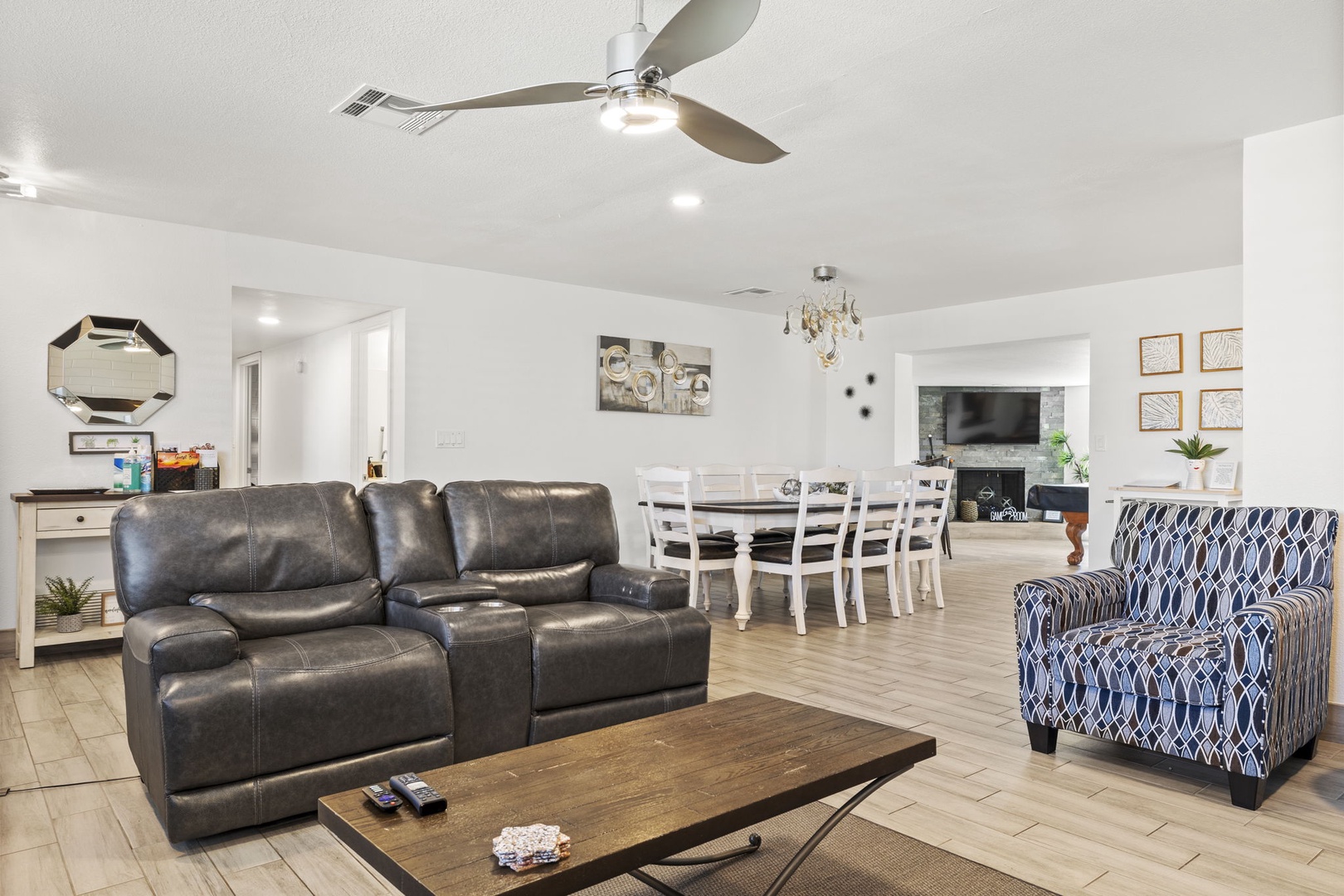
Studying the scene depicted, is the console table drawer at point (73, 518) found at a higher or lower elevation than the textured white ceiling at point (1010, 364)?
lower

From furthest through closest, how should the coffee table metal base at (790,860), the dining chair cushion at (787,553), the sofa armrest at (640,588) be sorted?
the dining chair cushion at (787,553)
the sofa armrest at (640,588)
the coffee table metal base at (790,860)

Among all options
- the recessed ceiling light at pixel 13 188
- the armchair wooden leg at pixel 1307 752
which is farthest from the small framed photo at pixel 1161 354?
the recessed ceiling light at pixel 13 188

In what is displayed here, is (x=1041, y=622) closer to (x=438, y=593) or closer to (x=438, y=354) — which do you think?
(x=438, y=593)

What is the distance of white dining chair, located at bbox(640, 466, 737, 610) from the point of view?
540 centimetres

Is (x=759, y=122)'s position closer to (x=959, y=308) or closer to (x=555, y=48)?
(x=555, y=48)

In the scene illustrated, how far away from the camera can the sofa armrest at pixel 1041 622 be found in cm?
305

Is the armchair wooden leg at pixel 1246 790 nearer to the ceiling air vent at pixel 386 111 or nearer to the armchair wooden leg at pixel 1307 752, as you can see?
the armchair wooden leg at pixel 1307 752

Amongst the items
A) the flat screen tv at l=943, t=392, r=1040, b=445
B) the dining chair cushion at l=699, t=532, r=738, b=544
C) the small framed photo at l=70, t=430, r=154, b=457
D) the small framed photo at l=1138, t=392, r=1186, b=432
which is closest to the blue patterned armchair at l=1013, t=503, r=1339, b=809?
the dining chair cushion at l=699, t=532, r=738, b=544

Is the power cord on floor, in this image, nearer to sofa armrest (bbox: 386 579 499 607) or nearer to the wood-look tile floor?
the wood-look tile floor

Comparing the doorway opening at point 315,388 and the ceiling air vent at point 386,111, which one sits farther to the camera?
the doorway opening at point 315,388

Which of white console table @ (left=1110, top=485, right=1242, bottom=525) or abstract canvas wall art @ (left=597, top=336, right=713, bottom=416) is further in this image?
abstract canvas wall art @ (left=597, top=336, right=713, bottom=416)

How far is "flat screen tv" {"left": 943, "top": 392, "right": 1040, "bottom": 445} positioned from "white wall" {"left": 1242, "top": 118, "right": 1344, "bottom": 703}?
942cm

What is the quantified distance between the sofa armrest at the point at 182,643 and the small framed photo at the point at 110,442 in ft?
9.53

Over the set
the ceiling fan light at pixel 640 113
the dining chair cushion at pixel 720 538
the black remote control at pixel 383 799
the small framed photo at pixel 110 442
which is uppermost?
the ceiling fan light at pixel 640 113
